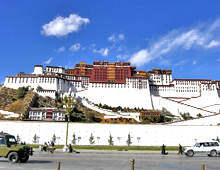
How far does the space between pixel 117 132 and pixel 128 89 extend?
54.5 metres

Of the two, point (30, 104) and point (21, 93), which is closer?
point (30, 104)

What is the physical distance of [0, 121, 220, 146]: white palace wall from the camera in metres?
33.6

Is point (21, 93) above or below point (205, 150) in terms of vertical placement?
above

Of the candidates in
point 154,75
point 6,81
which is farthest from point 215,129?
point 6,81

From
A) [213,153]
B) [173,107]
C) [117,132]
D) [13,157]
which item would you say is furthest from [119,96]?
[13,157]

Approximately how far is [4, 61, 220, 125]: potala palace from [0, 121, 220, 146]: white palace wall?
133 feet

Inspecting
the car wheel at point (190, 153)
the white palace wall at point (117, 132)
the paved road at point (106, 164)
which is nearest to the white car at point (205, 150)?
the car wheel at point (190, 153)

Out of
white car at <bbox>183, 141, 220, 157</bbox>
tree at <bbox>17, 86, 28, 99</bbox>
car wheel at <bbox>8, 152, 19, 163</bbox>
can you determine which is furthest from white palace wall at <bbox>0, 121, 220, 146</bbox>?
tree at <bbox>17, 86, 28, 99</bbox>

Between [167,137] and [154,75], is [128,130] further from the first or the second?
[154,75]

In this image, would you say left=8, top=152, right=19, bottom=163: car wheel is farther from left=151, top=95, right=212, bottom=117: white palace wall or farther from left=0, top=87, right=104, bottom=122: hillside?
left=151, top=95, right=212, bottom=117: white palace wall

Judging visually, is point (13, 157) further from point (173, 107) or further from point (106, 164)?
point (173, 107)

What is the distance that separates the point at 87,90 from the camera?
8744 cm

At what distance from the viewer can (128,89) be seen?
8812 cm

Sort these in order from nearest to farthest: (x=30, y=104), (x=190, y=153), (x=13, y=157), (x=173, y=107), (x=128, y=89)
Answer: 1. (x=13, y=157)
2. (x=190, y=153)
3. (x=30, y=104)
4. (x=173, y=107)
5. (x=128, y=89)
